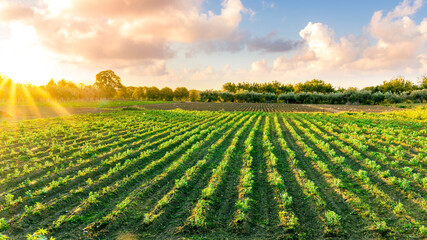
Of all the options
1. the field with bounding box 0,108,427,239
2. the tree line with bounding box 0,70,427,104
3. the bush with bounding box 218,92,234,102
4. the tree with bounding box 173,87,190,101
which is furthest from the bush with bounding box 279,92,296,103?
the field with bounding box 0,108,427,239

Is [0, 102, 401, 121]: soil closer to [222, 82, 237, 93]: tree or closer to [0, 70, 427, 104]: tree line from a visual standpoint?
[0, 70, 427, 104]: tree line

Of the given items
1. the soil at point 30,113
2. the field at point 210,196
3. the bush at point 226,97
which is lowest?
the field at point 210,196

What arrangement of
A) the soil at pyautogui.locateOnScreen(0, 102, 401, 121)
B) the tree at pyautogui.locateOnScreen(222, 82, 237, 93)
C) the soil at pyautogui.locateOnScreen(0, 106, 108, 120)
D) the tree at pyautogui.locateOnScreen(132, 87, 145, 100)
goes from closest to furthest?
the soil at pyautogui.locateOnScreen(0, 106, 108, 120) → the soil at pyautogui.locateOnScreen(0, 102, 401, 121) → the tree at pyautogui.locateOnScreen(132, 87, 145, 100) → the tree at pyautogui.locateOnScreen(222, 82, 237, 93)

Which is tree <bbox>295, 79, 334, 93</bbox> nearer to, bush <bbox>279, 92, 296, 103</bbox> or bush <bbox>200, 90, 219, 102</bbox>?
bush <bbox>279, 92, 296, 103</bbox>

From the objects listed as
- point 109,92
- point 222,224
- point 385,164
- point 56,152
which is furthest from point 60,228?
point 109,92

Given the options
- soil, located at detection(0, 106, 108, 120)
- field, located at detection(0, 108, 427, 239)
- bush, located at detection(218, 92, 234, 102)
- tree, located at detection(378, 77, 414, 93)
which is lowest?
field, located at detection(0, 108, 427, 239)

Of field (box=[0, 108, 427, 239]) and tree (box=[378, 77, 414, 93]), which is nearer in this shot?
field (box=[0, 108, 427, 239])

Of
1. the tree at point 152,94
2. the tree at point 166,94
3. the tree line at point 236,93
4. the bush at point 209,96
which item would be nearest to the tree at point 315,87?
the tree line at point 236,93

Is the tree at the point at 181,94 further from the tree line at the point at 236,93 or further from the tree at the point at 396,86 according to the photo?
the tree at the point at 396,86

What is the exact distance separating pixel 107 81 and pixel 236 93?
68834 mm

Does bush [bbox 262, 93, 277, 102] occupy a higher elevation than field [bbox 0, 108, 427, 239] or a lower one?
higher

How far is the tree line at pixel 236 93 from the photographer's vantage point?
3056 inches

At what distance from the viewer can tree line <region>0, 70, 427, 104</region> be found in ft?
255

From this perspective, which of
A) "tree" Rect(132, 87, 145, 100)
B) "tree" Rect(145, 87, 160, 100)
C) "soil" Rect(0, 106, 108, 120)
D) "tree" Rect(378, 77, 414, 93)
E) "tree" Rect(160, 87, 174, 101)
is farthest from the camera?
"tree" Rect(160, 87, 174, 101)
